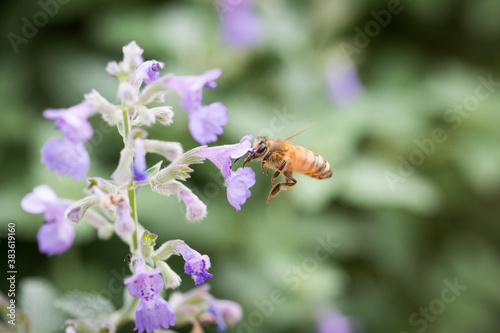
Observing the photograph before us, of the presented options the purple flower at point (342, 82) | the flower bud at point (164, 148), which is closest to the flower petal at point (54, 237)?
the flower bud at point (164, 148)

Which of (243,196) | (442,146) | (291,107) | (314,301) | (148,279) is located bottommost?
(314,301)

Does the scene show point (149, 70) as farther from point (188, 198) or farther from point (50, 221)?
point (50, 221)

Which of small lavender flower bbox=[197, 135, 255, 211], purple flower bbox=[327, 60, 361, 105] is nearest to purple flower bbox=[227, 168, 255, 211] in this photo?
small lavender flower bbox=[197, 135, 255, 211]

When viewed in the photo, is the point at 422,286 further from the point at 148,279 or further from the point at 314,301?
the point at 148,279

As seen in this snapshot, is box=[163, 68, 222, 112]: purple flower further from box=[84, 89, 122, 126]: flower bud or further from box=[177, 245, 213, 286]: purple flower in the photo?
box=[177, 245, 213, 286]: purple flower

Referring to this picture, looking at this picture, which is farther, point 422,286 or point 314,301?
point 422,286

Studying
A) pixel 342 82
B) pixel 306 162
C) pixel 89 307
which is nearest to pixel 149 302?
pixel 89 307

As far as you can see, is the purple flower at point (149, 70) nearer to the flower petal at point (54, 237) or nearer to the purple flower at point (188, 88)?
the purple flower at point (188, 88)

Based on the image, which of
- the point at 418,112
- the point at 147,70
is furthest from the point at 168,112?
the point at 418,112
